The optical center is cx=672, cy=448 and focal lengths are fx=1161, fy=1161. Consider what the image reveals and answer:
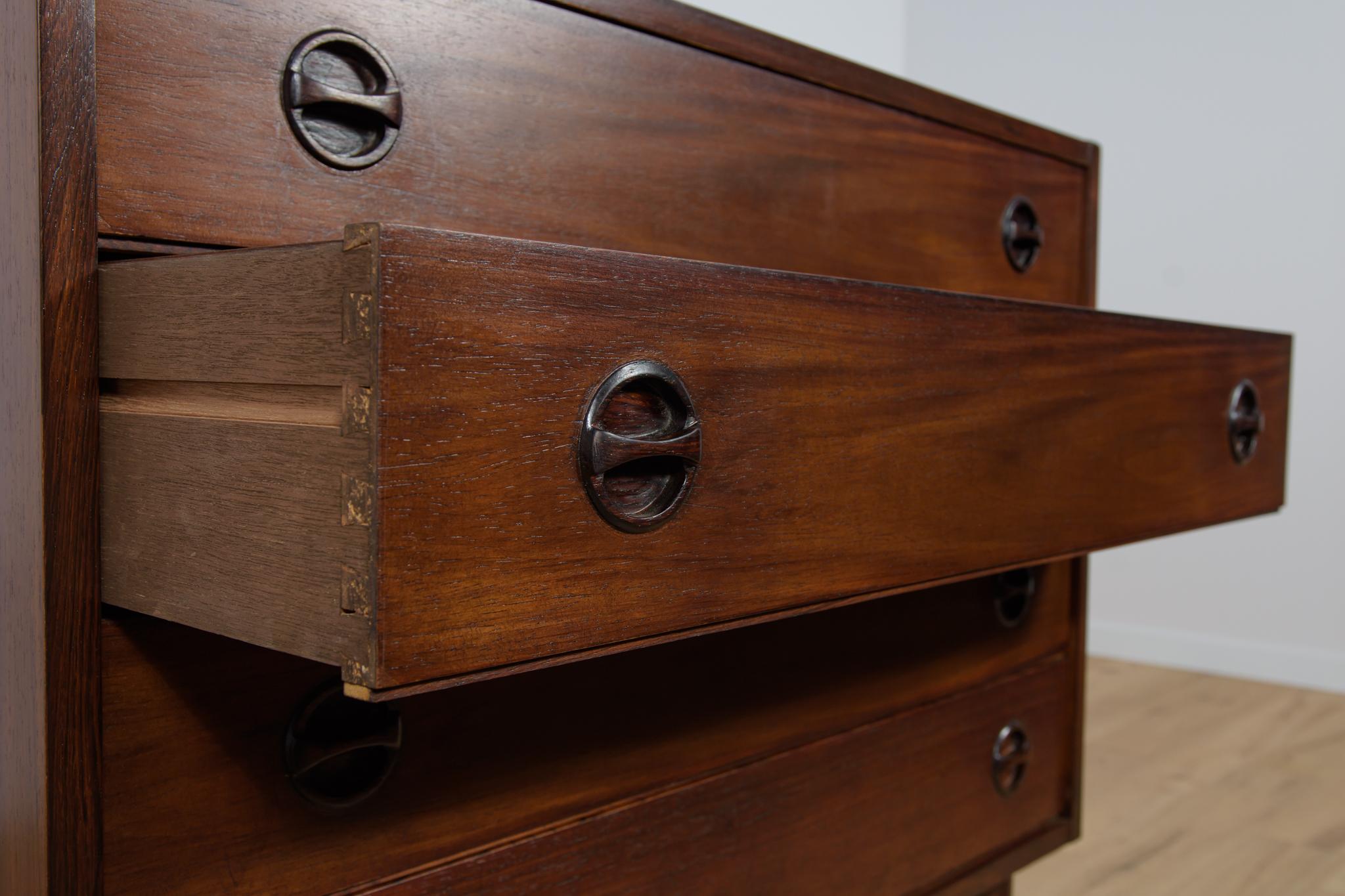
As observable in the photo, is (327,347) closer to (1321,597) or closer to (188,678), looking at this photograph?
(188,678)

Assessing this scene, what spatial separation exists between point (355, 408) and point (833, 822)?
521 mm

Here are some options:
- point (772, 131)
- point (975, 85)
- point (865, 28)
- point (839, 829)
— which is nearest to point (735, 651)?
point (839, 829)

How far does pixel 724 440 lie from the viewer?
0.44 meters

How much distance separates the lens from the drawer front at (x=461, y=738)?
1.51 feet

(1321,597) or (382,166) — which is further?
(1321,597)

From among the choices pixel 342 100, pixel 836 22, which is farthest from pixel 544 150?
pixel 836 22

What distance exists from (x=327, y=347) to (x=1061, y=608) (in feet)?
2.61

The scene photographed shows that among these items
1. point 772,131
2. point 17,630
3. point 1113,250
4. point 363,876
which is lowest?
point 363,876

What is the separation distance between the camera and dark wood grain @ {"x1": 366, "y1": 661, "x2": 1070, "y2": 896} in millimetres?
595

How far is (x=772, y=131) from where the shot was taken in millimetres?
685

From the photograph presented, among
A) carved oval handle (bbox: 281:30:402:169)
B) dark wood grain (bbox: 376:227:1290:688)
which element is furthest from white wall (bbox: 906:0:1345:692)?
carved oval handle (bbox: 281:30:402:169)

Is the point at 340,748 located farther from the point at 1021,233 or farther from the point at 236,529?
the point at 1021,233

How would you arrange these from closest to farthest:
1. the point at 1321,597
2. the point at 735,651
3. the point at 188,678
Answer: the point at 188,678
the point at 735,651
the point at 1321,597

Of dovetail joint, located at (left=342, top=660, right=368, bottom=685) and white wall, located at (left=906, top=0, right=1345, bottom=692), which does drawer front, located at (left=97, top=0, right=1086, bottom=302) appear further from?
white wall, located at (left=906, top=0, right=1345, bottom=692)
